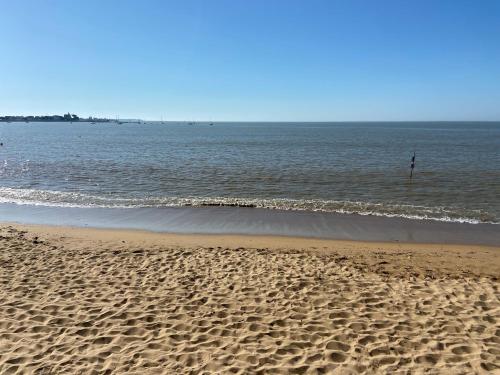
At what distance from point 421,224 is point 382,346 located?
1124 cm

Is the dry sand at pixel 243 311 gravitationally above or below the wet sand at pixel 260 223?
above

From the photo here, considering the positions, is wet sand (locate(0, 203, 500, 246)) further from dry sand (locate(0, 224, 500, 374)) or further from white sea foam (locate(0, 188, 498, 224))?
dry sand (locate(0, 224, 500, 374))

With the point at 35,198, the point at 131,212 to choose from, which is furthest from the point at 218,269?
the point at 35,198

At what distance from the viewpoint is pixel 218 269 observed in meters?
9.45

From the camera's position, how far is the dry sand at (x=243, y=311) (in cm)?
554

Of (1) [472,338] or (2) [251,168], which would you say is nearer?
(1) [472,338]

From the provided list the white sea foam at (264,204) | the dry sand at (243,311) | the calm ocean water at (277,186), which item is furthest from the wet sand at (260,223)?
the dry sand at (243,311)

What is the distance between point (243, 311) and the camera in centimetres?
709

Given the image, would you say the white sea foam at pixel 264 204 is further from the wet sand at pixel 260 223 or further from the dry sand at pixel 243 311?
the dry sand at pixel 243 311

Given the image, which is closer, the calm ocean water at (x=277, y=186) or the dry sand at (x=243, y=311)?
the dry sand at (x=243, y=311)

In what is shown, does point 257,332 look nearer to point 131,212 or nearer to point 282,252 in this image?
point 282,252

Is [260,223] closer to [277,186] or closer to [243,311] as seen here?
[243,311]

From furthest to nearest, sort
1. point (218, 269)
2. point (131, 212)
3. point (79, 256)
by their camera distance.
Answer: point (131, 212) → point (79, 256) → point (218, 269)

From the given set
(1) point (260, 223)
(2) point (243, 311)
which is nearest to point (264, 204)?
(1) point (260, 223)
